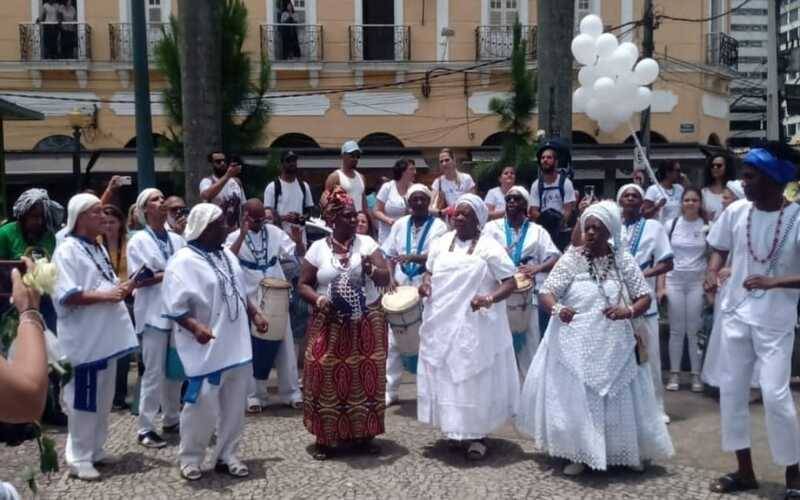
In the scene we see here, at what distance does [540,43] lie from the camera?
11.9m

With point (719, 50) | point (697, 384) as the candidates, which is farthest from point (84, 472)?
point (719, 50)

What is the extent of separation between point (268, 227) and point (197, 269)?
2183 mm

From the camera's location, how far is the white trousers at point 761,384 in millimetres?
5625

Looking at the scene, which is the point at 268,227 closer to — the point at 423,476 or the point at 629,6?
the point at 423,476

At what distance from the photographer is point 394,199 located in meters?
10.2

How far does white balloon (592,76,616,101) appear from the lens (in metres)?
10.5

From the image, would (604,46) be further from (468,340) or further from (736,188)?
(468,340)

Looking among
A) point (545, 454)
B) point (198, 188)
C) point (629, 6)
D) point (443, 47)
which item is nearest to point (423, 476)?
point (545, 454)

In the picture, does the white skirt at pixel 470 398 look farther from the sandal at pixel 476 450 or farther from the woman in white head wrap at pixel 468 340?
the sandal at pixel 476 450

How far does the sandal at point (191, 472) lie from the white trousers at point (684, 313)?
4717 mm

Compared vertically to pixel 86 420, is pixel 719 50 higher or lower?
higher

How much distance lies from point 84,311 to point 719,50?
86.5 ft

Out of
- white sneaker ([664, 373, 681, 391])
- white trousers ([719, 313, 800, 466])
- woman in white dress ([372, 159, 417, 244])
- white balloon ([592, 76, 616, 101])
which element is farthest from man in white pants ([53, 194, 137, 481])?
white balloon ([592, 76, 616, 101])

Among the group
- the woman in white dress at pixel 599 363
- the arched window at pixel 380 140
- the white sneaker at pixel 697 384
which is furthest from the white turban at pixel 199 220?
the arched window at pixel 380 140
